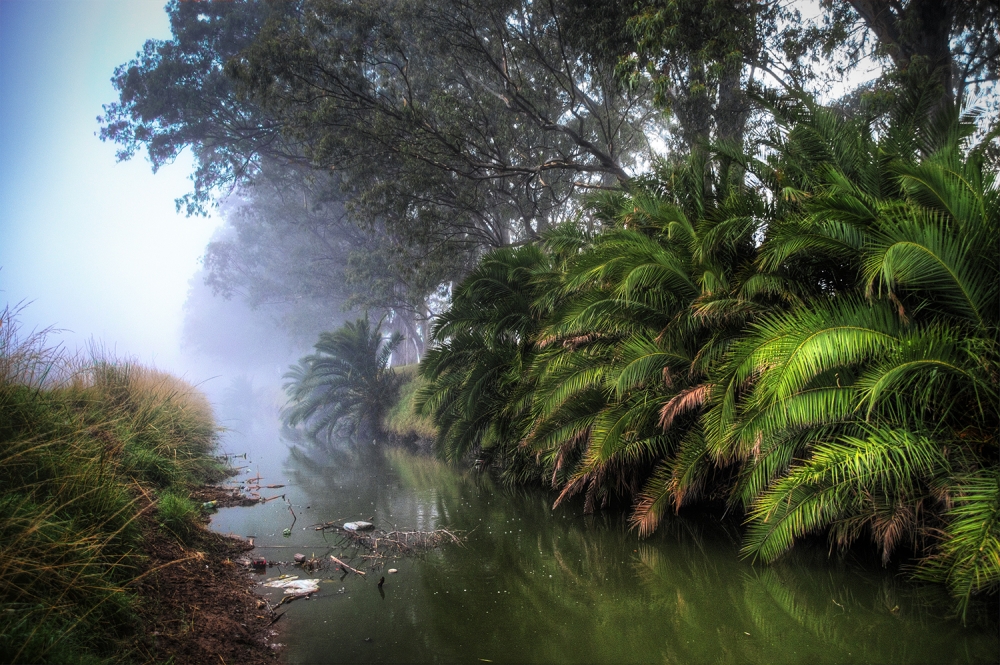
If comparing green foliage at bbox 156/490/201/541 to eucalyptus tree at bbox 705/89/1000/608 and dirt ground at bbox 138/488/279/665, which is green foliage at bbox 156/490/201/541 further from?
eucalyptus tree at bbox 705/89/1000/608

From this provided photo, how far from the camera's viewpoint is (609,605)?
5121 millimetres

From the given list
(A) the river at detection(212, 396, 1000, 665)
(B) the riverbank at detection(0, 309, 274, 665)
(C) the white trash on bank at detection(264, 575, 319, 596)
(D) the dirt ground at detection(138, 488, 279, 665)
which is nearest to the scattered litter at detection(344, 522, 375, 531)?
(A) the river at detection(212, 396, 1000, 665)

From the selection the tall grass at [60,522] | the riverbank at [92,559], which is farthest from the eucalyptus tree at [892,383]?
the tall grass at [60,522]

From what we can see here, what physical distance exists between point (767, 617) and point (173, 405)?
10148mm

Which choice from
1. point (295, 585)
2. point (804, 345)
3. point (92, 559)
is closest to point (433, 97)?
point (295, 585)

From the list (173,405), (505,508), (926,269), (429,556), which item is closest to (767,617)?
(926,269)

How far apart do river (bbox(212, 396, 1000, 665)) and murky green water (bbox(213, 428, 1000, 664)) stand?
0.05 feet

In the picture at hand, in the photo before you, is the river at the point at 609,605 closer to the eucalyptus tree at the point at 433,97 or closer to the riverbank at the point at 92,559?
the riverbank at the point at 92,559

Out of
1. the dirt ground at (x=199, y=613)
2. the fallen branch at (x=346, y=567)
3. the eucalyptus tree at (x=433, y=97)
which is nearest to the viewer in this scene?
the dirt ground at (x=199, y=613)

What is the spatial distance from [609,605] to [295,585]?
259cm

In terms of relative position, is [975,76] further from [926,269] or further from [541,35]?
[926,269]

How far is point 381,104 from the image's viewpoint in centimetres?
1548

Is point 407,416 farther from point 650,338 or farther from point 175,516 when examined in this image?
point 175,516

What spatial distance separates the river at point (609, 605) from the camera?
421 centimetres
